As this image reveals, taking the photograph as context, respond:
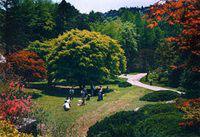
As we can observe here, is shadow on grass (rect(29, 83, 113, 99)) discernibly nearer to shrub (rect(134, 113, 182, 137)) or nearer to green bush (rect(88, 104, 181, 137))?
green bush (rect(88, 104, 181, 137))

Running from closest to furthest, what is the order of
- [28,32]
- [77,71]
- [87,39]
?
[77,71] < [87,39] < [28,32]

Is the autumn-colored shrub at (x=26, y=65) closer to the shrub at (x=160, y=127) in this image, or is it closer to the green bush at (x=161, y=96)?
the green bush at (x=161, y=96)

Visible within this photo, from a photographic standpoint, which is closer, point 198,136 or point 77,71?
point 198,136

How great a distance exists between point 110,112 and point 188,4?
24.0 metres

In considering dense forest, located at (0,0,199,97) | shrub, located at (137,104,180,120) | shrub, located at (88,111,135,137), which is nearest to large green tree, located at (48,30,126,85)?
dense forest, located at (0,0,199,97)

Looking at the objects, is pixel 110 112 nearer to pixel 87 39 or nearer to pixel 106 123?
pixel 106 123

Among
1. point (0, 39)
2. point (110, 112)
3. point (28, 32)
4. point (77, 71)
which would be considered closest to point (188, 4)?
point (110, 112)

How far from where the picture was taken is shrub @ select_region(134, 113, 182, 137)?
19547 mm

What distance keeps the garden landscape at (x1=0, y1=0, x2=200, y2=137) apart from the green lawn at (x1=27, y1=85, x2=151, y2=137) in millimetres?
88

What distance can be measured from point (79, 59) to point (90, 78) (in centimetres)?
305

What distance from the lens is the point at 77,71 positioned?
165 feet

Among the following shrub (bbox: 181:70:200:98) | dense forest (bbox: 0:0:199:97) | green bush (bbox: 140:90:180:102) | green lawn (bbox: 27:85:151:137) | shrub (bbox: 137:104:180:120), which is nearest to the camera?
shrub (bbox: 137:104:180:120)

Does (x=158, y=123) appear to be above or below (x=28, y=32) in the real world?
below

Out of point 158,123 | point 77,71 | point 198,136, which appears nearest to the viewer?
point 198,136
